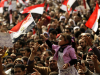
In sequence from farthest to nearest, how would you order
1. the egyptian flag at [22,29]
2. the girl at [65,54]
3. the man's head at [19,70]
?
the egyptian flag at [22,29] → the man's head at [19,70] → the girl at [65,54]

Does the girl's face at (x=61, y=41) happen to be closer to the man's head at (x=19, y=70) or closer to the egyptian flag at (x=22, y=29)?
the man's head at (x=19, y=70)

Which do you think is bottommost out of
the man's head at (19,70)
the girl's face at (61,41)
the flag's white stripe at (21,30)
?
the man's head at (19,70)

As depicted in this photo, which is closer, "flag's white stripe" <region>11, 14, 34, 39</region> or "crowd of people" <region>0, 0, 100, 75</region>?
"crowd of people" <region>0, 0, 100, 75</region>

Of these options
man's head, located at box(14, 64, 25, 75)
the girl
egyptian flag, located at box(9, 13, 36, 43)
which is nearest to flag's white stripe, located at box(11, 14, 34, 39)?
egyptian flag, located at box(9, 13, 36, 43)

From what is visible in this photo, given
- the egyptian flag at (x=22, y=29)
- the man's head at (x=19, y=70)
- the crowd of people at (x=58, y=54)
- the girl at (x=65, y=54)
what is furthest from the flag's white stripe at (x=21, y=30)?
the girl at (x=65, y=54)

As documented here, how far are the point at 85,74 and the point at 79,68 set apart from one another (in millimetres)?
205

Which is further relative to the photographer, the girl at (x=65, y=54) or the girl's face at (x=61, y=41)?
the girl's face at (x=61, y=41)

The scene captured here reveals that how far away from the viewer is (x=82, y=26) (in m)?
7.44

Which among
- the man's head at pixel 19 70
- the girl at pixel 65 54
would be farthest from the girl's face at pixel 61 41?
the man's head at pixel 19 70

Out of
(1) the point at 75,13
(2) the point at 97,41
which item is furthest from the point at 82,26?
(1) the point at 75,13

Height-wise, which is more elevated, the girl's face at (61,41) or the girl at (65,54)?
the girl's face at (61,41)

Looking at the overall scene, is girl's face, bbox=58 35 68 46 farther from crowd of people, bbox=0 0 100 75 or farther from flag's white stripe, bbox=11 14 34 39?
flag's white stripe, bbox=11 14 34 39

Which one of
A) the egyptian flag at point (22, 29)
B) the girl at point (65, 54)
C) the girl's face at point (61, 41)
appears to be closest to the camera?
the girl at point (65, 54)

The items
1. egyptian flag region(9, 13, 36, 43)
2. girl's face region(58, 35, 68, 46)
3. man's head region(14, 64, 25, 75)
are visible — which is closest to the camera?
girl's face region(58, 35, 68, 46)
